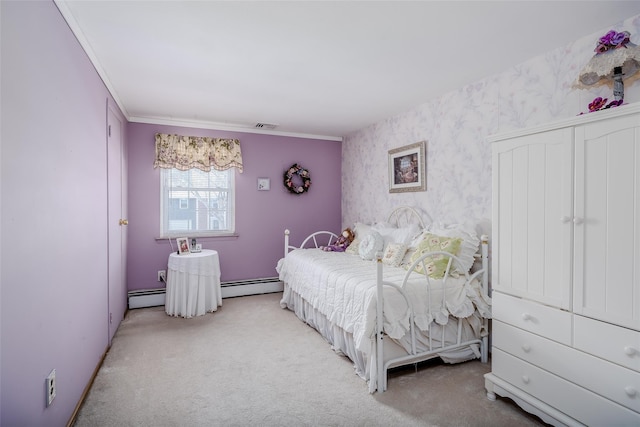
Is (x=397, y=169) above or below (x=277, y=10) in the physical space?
below

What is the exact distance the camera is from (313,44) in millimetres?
2291

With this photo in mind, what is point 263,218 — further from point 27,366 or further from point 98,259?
point 27,366

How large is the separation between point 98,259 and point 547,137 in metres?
3.08

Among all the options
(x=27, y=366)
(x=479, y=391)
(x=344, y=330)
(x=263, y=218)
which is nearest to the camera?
(x=27, y=366)

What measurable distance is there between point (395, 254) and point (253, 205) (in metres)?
2.27

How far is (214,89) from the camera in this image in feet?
10.3

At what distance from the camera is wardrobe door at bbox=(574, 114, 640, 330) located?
5.03 ft

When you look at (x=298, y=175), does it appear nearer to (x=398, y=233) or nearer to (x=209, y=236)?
(x=209, y=236)

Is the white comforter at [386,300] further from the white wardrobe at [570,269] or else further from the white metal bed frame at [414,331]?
the white wardrobe at [570,269]

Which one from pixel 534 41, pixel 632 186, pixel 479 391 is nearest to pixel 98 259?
pixel 479 391

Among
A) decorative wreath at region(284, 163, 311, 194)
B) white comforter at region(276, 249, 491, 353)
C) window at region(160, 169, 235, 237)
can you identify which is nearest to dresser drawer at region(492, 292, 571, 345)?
white comforter at region(276, 249, 491, 353)

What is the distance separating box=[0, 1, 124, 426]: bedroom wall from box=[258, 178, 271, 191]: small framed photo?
2478 millimetres

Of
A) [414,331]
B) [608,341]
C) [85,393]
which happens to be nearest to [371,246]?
[414,331]

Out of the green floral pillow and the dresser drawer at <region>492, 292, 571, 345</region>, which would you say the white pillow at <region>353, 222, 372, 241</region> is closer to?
the green floral pillow
